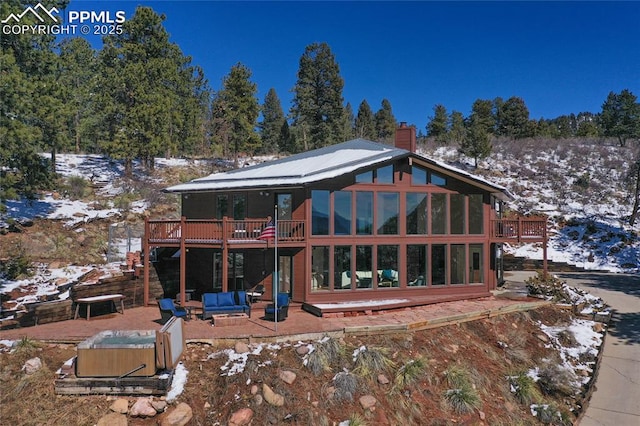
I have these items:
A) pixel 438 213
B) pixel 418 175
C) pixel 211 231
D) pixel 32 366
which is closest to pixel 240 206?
pixel 211 231

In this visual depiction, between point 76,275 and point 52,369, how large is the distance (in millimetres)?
7746

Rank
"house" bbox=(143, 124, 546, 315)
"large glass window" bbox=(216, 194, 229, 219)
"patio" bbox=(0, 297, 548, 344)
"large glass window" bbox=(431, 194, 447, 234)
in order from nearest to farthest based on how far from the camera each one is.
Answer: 1. "patio" bbox=(0, 297, 548, 344)
2. "house" bbox=(143, 124, 546, 315)
3. "large glass window" bbox=(431, 194, 447, 234)
4. "large glass window" bbox=(216, 194, 229, 219)

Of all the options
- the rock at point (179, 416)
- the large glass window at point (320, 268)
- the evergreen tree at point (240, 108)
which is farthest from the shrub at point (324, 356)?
the evergreen tree at point (240, 108)

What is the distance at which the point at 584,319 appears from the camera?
1683cm

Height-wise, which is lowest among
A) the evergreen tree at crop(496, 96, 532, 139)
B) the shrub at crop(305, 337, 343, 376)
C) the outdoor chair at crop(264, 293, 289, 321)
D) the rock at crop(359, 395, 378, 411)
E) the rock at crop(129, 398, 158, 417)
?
the rock at crop(359, 395, 378, 411)

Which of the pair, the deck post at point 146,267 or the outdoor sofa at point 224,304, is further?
the deck post at point 146,267

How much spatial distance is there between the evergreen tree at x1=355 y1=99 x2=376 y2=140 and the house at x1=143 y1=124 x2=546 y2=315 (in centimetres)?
4117

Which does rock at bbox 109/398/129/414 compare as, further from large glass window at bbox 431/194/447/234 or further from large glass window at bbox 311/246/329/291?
large glass window at bbox 431/194/447/234

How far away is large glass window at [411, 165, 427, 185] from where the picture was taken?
17.6 meters

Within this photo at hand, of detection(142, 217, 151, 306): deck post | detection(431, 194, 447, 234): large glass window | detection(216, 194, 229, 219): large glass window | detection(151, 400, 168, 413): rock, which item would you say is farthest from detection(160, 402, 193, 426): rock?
detection(431, 194, 447, 234): large glass window

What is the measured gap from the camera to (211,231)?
1591 cm

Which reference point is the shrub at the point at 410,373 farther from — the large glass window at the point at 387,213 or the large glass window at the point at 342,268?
the large glass window at the point at 387,213

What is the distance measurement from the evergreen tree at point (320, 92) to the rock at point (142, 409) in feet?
115

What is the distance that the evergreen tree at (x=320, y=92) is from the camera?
139ft
